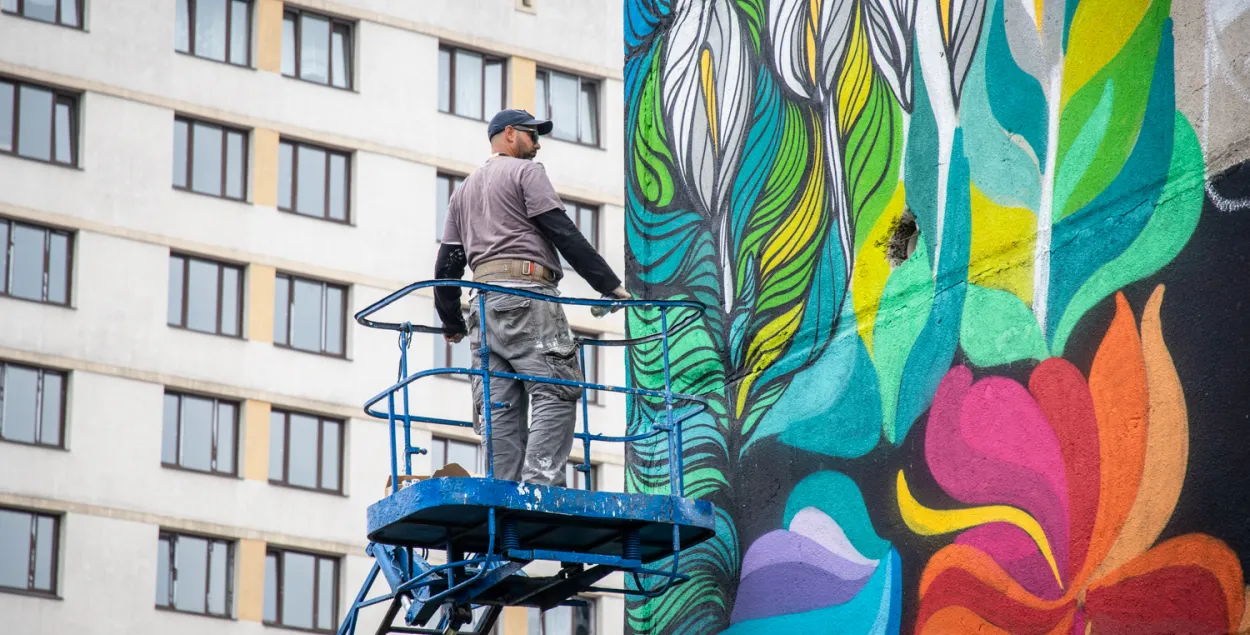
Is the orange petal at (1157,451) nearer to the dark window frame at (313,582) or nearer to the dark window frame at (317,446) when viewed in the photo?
the dark window frame at (313,582)

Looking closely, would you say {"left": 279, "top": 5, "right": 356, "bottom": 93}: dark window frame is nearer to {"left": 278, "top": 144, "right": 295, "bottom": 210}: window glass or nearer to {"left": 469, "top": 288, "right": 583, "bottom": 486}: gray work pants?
{"left": 278, "top": 144, "right": 295, "bottom": 210}: window glass

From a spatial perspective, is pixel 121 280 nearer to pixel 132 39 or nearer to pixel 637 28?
pixel 132 39

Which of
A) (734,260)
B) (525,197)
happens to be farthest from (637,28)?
(525,197)

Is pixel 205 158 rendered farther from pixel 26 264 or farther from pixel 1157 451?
pixel 1157 451

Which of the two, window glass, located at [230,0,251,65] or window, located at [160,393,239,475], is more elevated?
window glass, located at [230,0,251,65]

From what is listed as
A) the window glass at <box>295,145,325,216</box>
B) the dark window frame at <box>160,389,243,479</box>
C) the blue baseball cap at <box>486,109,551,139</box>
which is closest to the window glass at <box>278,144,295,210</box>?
the window glass at <box>295,145,325,216</box>

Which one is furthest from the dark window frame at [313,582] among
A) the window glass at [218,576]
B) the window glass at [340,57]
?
the window glass at [340,57]

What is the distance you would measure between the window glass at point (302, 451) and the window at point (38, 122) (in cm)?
710

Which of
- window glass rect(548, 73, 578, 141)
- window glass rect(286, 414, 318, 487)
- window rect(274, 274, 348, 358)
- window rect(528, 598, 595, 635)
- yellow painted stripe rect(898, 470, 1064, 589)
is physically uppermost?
window glass rect(548, 73, 578, 141)

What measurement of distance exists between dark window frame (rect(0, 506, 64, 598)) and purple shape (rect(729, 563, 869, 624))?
30.6 m

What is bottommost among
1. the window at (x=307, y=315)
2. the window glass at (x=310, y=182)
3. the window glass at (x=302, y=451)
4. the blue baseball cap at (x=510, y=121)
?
the blue baseball cap at (x=510, y=121)

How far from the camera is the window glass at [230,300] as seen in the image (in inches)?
1667

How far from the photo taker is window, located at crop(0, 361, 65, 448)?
130ft

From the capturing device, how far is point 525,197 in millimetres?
10180
